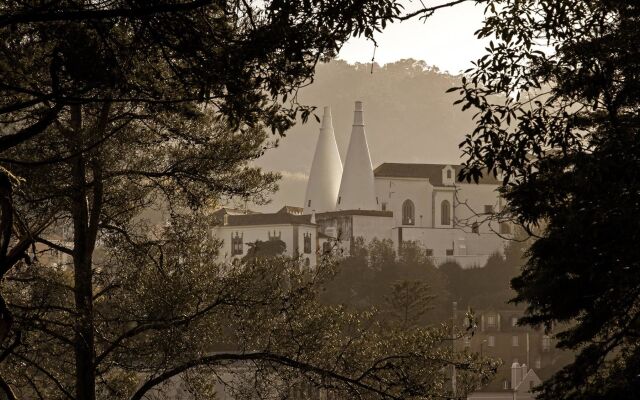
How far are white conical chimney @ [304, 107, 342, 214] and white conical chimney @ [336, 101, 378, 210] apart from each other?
87.5 inches

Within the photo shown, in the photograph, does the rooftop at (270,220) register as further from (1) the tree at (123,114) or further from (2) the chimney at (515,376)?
(1) the tree at (123,114)

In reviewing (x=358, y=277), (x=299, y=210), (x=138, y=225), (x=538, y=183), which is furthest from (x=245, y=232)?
(x=538, y=183)

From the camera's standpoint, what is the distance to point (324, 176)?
91.1 metres

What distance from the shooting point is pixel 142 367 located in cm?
1213

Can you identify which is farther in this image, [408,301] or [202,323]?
[408,301]

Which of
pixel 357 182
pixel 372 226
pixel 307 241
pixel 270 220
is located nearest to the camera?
pixel 270 220

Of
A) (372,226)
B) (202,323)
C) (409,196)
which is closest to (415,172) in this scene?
(409,196)

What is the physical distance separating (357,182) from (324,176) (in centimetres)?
681

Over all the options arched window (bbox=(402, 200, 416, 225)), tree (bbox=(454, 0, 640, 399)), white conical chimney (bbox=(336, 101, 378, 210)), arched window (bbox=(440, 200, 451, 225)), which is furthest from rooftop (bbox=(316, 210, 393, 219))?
tree (bbox=(454, 0, 640, 399))

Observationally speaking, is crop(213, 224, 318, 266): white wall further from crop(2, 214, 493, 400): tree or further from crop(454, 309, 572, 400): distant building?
crop(2, 214, 493, 400): tree

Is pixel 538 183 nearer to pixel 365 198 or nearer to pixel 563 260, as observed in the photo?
pixel 563 260

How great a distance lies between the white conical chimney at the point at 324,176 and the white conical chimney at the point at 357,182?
2.22 meters

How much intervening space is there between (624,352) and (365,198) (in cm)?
7140

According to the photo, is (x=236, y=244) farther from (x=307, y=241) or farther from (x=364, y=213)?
(x=364, y=213)
